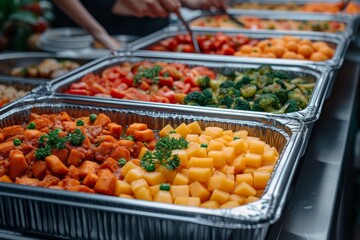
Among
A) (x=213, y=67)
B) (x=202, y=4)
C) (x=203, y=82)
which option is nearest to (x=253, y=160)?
(x=203, y=82)

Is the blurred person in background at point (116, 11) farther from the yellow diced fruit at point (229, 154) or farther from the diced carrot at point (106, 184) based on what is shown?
the diced carrot at point (106, 184)

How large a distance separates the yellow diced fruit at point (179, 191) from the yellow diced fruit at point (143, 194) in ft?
0.24

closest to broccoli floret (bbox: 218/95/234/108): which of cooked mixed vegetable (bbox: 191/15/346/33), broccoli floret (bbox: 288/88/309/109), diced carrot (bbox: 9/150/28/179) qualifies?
broccoli floret (bbox: 288/88/309/109)

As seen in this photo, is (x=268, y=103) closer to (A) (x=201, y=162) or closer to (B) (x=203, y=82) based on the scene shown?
(B) (x=203, y=82)

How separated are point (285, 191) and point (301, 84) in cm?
128

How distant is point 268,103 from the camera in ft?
7.27

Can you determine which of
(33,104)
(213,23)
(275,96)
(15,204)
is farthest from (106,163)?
(213,23)

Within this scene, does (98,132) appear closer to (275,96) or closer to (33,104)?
(33,104)

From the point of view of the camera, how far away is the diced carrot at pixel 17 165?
5.40 feet

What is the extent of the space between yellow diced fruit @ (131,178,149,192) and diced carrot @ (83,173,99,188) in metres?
0.13

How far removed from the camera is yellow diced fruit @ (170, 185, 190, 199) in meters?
1.50

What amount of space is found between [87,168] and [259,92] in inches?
43.6

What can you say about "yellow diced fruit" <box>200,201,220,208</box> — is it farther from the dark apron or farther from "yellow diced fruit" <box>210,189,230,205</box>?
the dark apron

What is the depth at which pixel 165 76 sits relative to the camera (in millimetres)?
2707
